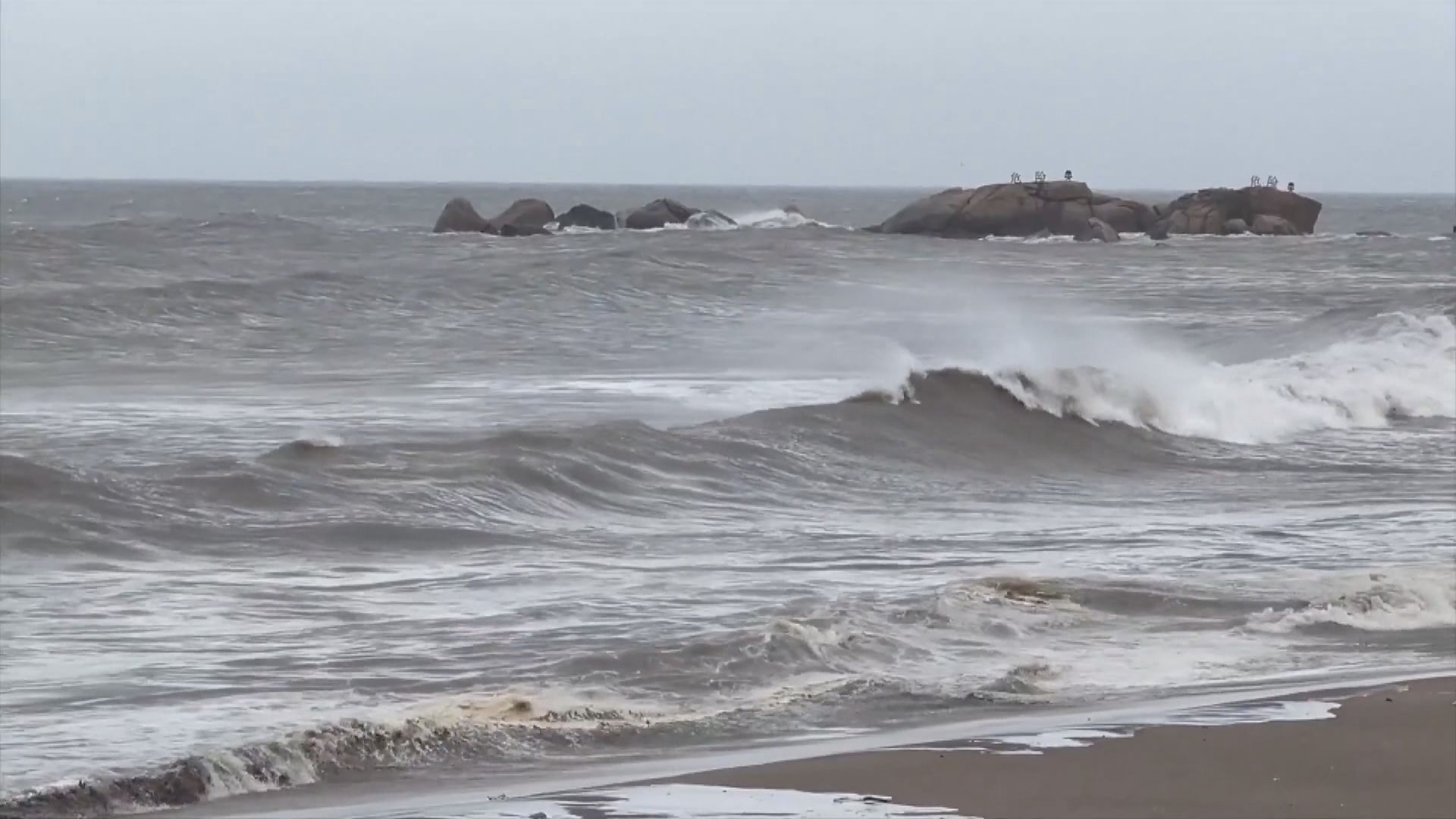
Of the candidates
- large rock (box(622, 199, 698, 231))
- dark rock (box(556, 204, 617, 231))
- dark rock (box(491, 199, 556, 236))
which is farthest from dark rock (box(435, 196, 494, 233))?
large rock (box(622, 199, 698, 231))

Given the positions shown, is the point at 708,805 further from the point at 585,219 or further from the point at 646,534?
the point at 585,219

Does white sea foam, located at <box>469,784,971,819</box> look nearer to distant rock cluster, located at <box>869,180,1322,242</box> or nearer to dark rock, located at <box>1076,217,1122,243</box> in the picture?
dark rock, located at <box>1076,217,1122,243</box>

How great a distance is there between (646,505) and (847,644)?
13.8 ft

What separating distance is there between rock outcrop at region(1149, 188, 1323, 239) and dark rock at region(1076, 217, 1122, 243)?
4.23 m

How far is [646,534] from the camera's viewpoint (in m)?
10.3

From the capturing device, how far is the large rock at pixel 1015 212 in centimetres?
5809

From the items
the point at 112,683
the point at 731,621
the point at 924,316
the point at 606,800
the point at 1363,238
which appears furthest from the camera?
the point at 1363,238

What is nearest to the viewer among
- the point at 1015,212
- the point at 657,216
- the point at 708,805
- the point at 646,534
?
the point at 708,805

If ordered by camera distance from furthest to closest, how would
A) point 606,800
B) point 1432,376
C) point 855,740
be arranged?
1. point 1432,376
2. point 855,740
3. point 606,800

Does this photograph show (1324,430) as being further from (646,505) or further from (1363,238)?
(1363,238)

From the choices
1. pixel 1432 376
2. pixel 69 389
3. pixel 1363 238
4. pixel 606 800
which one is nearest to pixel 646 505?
pixel 606 800

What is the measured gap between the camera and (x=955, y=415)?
15906 mm

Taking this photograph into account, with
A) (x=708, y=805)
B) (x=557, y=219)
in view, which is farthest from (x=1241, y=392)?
(x=557, y=219)

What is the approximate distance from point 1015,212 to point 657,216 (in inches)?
438
